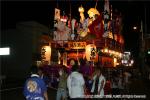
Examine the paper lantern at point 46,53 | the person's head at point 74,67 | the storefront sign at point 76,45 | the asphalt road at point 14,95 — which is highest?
the storefront sign at point 76,45

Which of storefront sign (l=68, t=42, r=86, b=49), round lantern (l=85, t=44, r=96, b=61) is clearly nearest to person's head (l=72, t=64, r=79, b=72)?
round lantern (l=85, t=44, r=96, b=61)

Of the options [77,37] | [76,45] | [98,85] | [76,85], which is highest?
[77,37]

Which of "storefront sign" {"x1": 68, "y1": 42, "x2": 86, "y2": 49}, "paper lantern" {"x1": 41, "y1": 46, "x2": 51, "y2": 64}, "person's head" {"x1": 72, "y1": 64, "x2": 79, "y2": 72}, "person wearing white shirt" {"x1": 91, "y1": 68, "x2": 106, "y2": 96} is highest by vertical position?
"storefront sign" {"x1": 68, "y1": 42, "x2": 86, "y2": 49}

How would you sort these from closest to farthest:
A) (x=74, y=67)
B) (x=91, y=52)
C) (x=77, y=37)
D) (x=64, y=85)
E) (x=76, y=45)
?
(x=74, y=67)
(x=64, y=85)
(x=91, y=52)
(x=76, y=45)
(x=77, y=37)

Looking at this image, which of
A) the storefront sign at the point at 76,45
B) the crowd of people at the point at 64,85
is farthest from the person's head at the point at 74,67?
the storefront sign at the point at 76,45

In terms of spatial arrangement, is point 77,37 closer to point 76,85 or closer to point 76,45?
point 76,45

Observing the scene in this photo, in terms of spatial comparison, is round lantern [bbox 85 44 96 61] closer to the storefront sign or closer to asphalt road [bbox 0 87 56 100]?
the storefront sign

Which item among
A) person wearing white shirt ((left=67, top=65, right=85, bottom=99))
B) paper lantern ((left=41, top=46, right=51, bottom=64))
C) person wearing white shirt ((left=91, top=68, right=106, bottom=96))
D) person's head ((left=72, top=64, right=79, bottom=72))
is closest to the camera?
person wearing white shirt ((left=67, top=65, right=85, bottom=99))

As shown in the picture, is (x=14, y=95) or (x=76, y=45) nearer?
(x=14, y=95)

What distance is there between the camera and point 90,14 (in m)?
30.2

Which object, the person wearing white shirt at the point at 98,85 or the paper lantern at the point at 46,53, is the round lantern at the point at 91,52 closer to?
the paper lantern at the point at 46,53

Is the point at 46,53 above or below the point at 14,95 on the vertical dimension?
above

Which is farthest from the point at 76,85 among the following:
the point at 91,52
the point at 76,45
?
the point at 76,45

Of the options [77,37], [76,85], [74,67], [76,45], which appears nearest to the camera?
[76,85]
